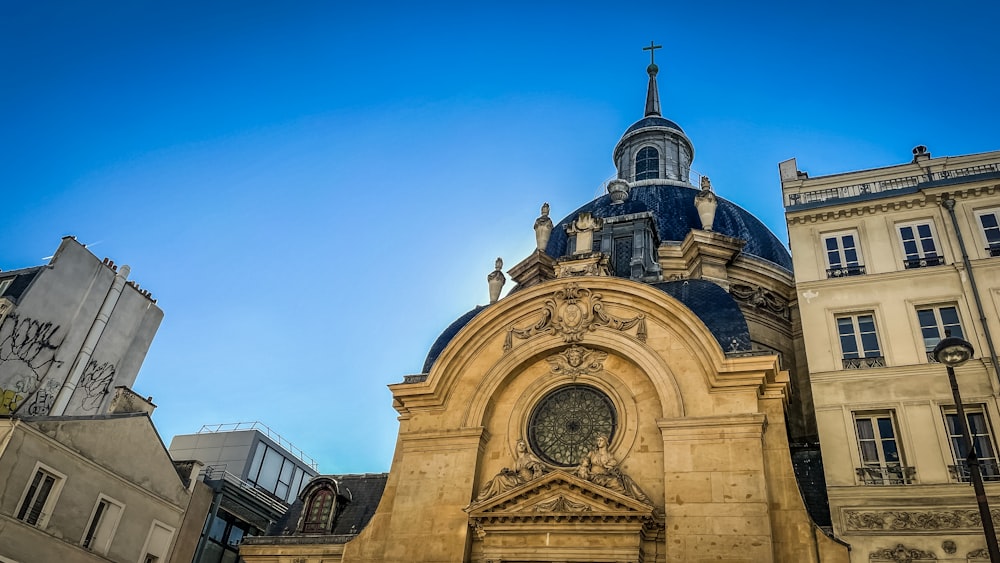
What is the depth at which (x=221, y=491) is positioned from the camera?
97.7ft

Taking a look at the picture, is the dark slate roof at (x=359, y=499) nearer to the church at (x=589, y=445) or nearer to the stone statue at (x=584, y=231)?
the church at (x=589, y=445)

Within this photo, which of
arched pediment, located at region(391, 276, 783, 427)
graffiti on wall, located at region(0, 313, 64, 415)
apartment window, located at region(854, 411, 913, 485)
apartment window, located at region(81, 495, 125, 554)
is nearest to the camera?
apartment window, located at region(854, 411, 913, 485)

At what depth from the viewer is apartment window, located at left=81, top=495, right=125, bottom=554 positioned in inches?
946

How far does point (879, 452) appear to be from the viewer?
1855cm

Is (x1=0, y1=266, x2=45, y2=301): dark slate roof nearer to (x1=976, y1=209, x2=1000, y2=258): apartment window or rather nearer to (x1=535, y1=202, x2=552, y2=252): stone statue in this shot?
(x1=535, y1=202, x2=552, y2=252): stone statue

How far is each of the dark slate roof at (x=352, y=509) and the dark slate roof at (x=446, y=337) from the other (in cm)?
420

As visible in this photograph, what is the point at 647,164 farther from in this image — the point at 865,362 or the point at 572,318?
the point at 865,362

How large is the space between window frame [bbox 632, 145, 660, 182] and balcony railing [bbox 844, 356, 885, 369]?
25581 mm

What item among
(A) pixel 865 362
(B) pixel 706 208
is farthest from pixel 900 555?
(B) pixel 706 208

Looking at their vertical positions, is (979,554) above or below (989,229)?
below

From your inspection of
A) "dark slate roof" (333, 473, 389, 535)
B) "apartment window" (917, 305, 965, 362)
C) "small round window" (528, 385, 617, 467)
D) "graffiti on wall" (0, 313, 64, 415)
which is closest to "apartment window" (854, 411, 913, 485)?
"apartment window" (917, 305, 965, 362)

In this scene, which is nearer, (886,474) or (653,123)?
(886,474)

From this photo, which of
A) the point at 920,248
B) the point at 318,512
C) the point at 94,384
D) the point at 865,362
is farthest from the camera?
the point at 94,384

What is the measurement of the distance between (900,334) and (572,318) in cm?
919
